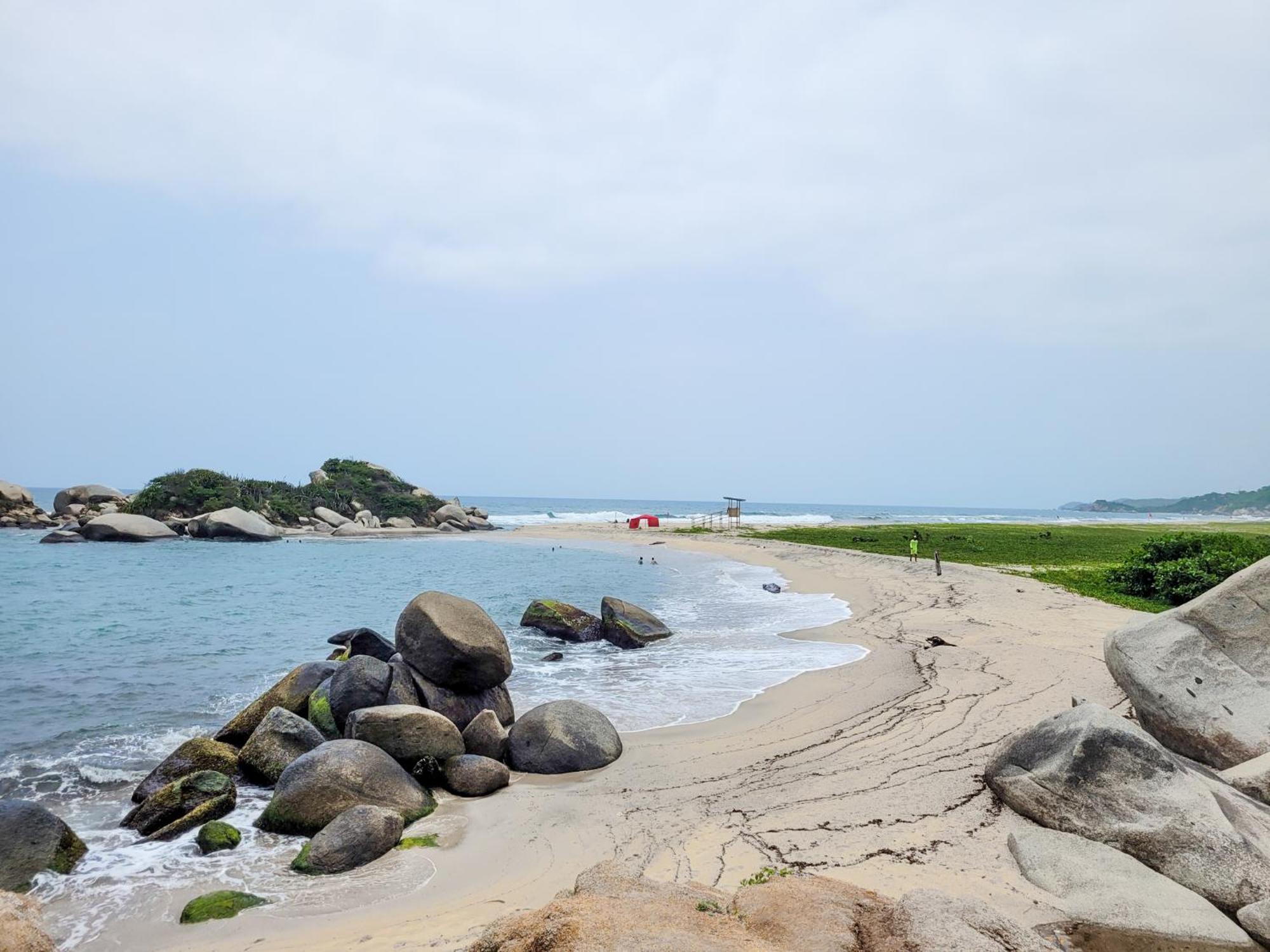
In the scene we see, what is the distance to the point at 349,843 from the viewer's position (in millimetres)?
6469

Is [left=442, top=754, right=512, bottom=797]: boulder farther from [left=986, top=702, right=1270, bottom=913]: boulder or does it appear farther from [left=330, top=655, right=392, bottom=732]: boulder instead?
[left=986, top=702, right=1270, bottom=913]: boulder

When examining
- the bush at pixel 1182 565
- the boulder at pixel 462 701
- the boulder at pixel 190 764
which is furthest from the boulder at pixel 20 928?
the bush at pixel 1182 565

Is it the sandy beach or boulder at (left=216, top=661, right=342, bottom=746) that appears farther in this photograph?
boulder at (left=216, top=661, right=342, bottom=746)

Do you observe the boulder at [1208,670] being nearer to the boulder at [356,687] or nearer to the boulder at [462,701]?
the boulder at [462,701]

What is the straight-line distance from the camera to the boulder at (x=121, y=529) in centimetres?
4369

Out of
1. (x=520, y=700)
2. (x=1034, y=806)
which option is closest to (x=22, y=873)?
(x=520, y=700)

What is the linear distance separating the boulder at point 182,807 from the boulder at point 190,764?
0.28 meters

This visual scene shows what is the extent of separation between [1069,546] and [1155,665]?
36261 mm

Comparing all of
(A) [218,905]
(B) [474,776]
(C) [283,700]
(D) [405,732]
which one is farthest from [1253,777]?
(C) [283,700]

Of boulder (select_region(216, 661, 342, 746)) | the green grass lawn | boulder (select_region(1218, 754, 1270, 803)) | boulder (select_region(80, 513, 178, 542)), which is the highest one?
boulder (select_region(80, 513, 178, 542))

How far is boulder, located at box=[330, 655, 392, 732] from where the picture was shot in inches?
384

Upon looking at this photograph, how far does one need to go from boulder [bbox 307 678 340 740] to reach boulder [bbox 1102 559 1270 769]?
33.7 feet

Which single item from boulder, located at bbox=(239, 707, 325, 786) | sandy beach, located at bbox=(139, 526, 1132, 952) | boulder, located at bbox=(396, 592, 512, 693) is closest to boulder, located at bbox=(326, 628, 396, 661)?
boulder, located at bbox=(396, 592, 512, 693)

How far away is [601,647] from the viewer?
17.0 meters
